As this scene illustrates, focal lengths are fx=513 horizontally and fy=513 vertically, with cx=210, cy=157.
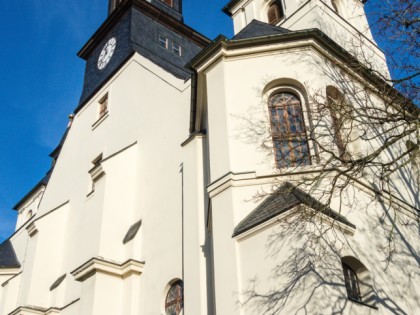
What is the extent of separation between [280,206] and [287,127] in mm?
2918

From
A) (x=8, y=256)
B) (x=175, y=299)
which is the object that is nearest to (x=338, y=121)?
(x=175, y=299)

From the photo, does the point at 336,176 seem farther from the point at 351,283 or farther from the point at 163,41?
the point at 163,41

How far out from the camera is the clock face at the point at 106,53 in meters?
22.6

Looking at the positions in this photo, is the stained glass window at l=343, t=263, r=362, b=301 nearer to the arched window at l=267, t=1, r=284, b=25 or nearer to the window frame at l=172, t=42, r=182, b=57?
the arched window at l=267, t=1, r=284, b=25

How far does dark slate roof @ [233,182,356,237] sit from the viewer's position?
9.55m

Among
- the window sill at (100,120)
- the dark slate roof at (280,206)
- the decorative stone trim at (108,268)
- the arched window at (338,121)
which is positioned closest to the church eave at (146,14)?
the window sill at (100,120)

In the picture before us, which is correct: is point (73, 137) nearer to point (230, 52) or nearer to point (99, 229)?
Answer: point (99, 229)

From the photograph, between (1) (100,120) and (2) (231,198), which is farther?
(1) (100,120)

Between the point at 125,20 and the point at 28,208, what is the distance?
16233 mm

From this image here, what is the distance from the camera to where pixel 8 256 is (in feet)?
85.1

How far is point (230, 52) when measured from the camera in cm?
1296

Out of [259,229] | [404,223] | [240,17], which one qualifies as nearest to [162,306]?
[259,229]

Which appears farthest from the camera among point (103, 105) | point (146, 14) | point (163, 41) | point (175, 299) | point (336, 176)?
point (146, 14)

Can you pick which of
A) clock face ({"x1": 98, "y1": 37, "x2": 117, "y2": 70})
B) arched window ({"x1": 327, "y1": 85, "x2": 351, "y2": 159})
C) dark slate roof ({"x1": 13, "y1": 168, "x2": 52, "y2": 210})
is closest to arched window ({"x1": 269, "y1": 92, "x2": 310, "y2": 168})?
arched window ({"x1": 327, "y1": 85, "x2": 351, "y2": 159})
